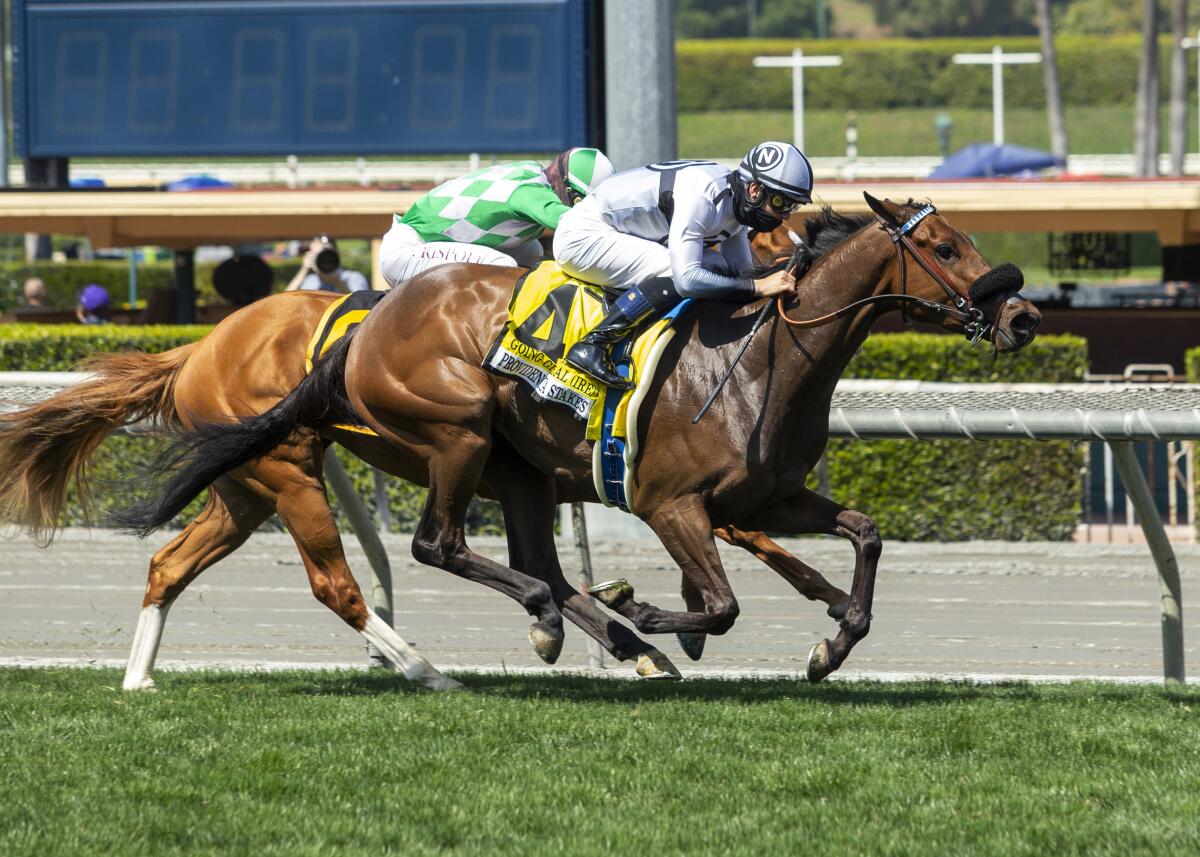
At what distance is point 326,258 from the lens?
467 inches

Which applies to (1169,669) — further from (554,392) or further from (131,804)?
(131,804)

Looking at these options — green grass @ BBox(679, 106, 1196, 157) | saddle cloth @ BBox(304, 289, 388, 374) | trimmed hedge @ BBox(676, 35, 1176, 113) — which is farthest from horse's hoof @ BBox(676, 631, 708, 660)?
trimmed hedge @ BBox(676, 35, 1176, 113)

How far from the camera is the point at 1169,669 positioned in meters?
6.31

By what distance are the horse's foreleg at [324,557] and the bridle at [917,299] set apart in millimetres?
1762

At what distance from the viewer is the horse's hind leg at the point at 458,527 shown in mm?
5828

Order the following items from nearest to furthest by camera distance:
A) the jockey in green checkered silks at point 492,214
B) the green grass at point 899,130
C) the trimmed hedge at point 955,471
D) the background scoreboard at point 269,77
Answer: the jockey in green checkered silks at point 492,214 → the trimmed hedge at point 955,471 → the background scoreboard at point 269,77 → the green grass at point 899,130

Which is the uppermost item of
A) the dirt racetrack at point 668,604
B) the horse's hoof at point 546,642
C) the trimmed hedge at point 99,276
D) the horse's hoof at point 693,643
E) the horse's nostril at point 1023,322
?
the horse's nostril at point 1023,322

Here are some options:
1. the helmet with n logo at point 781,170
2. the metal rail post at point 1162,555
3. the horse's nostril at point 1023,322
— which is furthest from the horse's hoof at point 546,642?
the metal rail post at point 1162,555

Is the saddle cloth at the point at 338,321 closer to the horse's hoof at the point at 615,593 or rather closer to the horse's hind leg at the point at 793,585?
the horse's hoof at the point at 615,593

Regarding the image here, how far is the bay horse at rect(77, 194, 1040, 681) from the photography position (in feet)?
17.9

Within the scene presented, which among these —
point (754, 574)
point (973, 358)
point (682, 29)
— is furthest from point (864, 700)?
point (682, 29)

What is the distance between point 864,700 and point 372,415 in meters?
1.93

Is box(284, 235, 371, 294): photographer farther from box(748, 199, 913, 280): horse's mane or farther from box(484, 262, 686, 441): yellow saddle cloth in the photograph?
box(748, 199, 913, 280): horse's mane

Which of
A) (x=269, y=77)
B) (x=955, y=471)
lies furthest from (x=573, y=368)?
(x=269, y=77)
